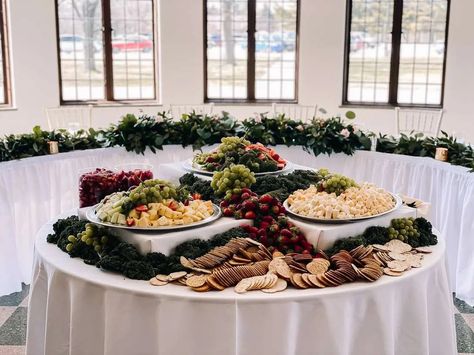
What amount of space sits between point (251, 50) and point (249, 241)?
650 cm

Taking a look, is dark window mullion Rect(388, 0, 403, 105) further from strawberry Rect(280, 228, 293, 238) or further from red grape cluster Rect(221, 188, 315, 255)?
strawberry Rect(280, 228, 293, 238)

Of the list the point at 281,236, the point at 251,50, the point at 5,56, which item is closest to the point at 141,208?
the point at 281,236

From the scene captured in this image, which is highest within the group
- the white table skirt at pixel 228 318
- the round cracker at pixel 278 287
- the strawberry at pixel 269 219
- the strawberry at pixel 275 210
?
the strawberry at pixel 275 210

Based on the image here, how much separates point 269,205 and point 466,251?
1.85 m

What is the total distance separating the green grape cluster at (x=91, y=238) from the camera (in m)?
2.61

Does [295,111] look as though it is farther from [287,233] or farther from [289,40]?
[287,233]

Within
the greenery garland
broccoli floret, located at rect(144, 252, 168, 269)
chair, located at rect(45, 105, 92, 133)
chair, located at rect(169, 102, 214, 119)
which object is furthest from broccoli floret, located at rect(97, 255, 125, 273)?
chair, located at rect(169, 102, 214, 119)

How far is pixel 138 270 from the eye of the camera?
2402 mm

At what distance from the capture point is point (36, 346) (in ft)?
9.34

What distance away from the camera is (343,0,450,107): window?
838 cm

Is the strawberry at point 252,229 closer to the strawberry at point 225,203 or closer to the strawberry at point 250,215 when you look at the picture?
the strawberry at point 250,215

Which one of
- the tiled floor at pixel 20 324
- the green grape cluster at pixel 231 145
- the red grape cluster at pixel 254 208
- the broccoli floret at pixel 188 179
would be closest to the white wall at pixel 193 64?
the tiled floor at pixel 20 324

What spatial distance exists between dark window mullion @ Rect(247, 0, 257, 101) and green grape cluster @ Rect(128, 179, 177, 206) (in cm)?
624

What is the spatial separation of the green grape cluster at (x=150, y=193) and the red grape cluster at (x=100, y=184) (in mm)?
485
